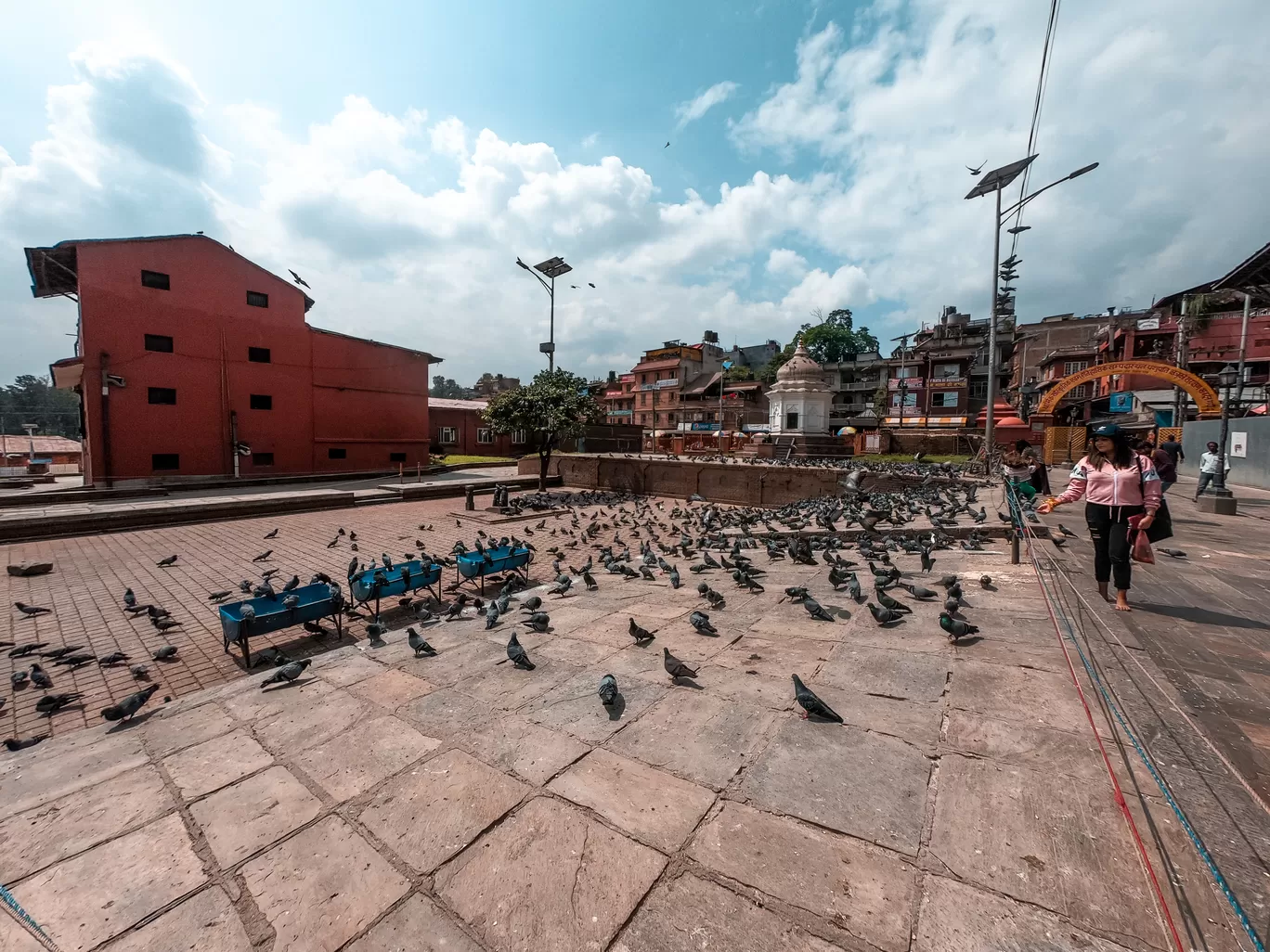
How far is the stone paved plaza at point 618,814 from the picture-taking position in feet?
6.61

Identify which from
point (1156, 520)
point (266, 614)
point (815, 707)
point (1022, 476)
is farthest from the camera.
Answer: point (1022, 476)

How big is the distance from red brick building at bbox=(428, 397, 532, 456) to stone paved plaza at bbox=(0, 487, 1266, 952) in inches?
1346

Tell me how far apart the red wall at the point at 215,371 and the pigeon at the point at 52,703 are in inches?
774

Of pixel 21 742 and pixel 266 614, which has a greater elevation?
pixel 266 614

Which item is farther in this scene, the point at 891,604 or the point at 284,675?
the point at 891,604

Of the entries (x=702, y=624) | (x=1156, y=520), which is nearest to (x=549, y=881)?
(x=702, y=624)

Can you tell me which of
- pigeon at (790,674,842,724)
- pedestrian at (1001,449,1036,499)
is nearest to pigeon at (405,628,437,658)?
pigeon at (790,674,842,724)

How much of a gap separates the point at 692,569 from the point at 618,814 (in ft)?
19.7

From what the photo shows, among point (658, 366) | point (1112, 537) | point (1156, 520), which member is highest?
point (658, 366)

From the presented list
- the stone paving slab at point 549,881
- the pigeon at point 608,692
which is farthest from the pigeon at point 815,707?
the stone paving slab at point 549,881

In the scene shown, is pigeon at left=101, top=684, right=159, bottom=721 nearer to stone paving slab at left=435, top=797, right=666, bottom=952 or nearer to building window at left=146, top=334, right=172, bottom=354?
stone paving slab at left=435, top=797, right=666, bottom=952

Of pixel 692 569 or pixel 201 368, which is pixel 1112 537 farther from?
pixel 201 368

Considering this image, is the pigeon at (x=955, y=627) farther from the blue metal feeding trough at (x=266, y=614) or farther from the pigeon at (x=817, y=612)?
the blue metal feeding trough at (x=266, y=614)

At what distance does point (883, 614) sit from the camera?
4977 millimetres
